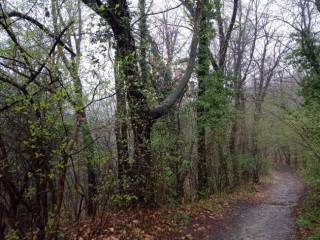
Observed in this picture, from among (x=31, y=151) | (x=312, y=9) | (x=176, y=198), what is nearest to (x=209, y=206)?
(x=176, y=198)

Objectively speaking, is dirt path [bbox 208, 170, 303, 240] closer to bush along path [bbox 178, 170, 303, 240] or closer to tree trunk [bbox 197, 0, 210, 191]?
bush along path [bbox 178, 170, 303, 240]

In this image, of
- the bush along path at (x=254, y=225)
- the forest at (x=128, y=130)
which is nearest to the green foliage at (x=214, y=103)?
the forest at (x=128, y=130)

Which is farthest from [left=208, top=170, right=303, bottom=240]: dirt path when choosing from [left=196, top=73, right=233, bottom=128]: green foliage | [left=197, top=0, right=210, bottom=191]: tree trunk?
[left=196, top=73, right=233, bottom=128]: green foliage

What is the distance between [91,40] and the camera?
9078 millimetres

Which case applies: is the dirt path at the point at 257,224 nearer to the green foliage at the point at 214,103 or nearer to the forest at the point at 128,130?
the forest at the point at 128,130

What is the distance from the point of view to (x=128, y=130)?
28.1ft

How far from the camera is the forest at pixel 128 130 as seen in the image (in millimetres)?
4914

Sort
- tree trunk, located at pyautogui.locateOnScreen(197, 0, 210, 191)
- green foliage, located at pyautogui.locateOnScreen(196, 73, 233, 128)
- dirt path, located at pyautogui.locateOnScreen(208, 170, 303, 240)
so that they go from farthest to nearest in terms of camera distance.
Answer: green foliage, located at pyautogui.locateOnScreen(196, 73, 233, 128) < tree trunk, located at pyautogui.locateOnScreen(197, 0, 210, 191) < dirt path, located at pyautogui.locateOnScreen(208, 170, 303, 240)

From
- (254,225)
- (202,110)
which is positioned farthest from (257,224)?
(202,110)

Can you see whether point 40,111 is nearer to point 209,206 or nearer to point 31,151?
point 31,151

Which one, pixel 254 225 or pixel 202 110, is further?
pixel 202 110

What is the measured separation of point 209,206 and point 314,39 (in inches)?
294

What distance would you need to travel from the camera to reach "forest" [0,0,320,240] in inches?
193

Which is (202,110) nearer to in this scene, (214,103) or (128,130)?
(214,103)
